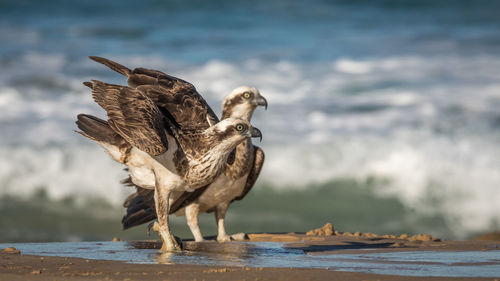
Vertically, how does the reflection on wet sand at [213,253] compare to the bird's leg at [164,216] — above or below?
below

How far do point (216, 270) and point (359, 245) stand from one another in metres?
4.36

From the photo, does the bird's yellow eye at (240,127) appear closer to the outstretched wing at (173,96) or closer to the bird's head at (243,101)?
the outstretched wing at (173,96)

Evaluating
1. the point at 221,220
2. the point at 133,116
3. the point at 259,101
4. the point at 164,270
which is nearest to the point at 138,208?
the point at 221,220

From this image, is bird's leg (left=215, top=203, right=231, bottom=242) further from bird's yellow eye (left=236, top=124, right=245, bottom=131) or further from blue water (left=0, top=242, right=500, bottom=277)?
bird's yellow eye (left=236, top=124, right=245, bottom=131)

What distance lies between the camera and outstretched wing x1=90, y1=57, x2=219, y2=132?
31.9ft

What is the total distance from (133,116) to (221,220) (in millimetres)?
3405

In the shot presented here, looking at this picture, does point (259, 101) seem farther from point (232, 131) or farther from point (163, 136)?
point (163, 136)

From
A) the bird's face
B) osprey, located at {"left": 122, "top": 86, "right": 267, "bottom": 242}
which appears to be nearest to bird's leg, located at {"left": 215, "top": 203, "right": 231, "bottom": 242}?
osprey, located at {"left": 122, "top": 86, "right": 267, "bottom": 242}

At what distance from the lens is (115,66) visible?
10.3 meters

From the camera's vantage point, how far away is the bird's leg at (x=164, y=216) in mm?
9266

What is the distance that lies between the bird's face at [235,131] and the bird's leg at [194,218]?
2.51 meters

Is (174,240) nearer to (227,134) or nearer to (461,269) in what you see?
(227,134)

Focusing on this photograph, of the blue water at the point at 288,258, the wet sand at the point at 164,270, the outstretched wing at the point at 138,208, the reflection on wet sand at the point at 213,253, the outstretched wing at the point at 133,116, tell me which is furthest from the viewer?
the outstretched wing at the point at 138,208

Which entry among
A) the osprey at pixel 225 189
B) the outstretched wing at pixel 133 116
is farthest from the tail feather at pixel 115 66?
the osprey at pixel 225 189
